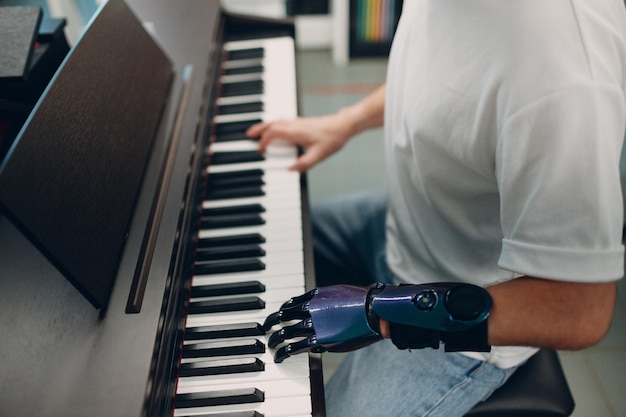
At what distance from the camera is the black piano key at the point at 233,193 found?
1.12 meters

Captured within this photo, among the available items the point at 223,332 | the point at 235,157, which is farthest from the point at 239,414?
the point at 235,157

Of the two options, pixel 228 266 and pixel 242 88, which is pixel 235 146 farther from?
pixel 228 266

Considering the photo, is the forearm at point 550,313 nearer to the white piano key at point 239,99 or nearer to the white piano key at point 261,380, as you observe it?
the white piano key at point 261,380

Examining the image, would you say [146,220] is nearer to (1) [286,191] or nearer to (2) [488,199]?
(1) [286,191]

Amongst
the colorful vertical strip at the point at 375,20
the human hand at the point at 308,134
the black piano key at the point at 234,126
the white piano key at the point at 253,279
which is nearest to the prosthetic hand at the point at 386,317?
the white piano key at the point at 253,279

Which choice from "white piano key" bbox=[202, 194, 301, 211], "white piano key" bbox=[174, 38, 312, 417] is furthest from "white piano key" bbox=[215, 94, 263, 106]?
"white piano key" bbox=[202, 194, 301, 211]

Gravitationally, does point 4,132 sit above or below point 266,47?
above

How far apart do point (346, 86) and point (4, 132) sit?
2.10m

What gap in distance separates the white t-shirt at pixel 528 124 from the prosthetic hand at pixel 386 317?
9 centimetres

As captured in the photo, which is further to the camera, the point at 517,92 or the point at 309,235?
the point at 309,235

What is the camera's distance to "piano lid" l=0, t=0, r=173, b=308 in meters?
0.67

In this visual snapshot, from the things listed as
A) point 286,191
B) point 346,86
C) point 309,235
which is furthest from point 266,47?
point 346,86

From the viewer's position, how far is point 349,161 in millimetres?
2314

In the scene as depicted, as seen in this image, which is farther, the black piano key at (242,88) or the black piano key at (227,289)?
the black piano key at (242,88)
